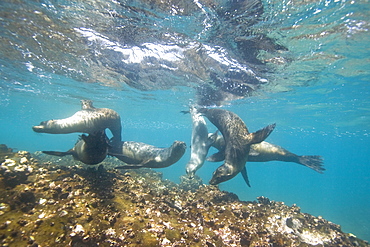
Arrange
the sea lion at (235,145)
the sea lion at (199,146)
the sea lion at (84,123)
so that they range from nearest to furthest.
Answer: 1. the sea lion at (235,145)
2. the sea lion at (84,123)
3. the sea lion at (199,146)

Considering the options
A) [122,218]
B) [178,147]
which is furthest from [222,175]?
[122,218]

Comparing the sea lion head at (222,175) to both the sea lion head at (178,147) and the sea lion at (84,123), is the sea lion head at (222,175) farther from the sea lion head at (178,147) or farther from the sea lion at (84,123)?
the sea lion at (84,123)

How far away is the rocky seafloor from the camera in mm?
2982

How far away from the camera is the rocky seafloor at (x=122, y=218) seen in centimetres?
298

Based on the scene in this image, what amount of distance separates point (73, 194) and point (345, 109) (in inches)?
1015

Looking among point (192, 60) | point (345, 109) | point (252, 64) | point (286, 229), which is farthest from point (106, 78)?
point (345, 109)

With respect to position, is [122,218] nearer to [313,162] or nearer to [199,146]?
[199,146]

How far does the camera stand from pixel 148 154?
6.86 metres

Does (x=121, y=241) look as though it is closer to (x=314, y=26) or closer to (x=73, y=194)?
(x=73, y=194)

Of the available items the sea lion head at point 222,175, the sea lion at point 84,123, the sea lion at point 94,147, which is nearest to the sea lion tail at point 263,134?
the sea lion head at point 222,175

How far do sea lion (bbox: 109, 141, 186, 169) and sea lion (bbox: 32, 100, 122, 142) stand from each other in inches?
41.6

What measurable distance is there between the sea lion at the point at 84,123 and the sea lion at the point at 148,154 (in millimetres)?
1056

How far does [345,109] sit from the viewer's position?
806 inches

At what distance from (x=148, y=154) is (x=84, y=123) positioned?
3.00 meters
